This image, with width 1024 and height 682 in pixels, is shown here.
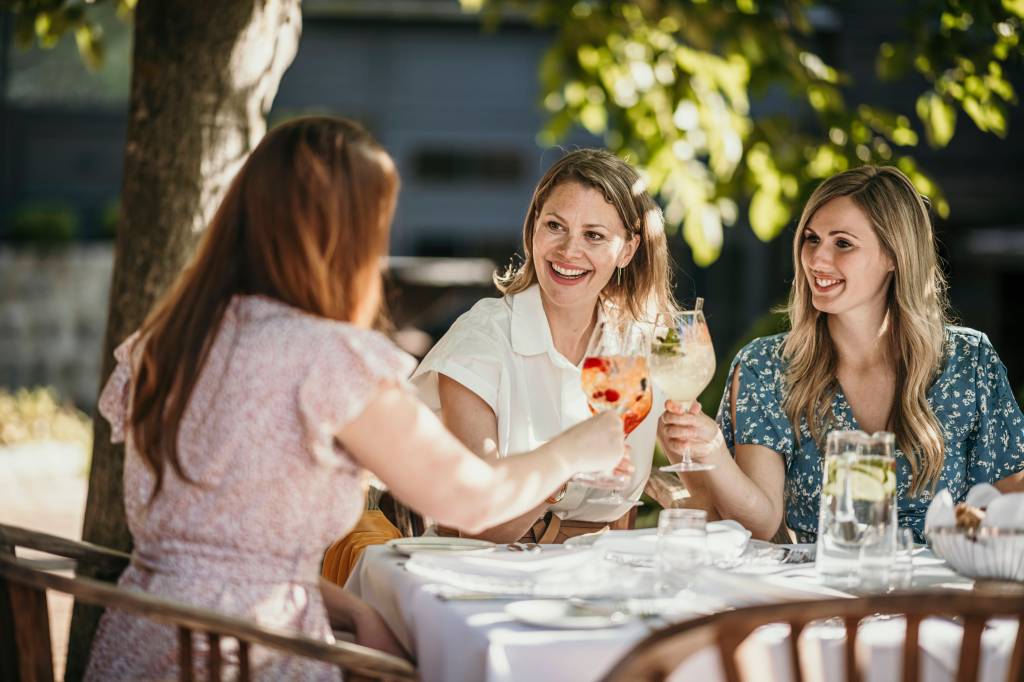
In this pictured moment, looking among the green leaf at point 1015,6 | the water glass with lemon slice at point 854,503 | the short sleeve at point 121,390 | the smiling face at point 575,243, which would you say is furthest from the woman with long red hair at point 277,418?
the green leaf at point 1015,6

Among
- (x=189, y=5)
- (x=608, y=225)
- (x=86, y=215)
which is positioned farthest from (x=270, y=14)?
(x=86, y=215)

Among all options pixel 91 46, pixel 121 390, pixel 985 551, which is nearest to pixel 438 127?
pixel 91 46

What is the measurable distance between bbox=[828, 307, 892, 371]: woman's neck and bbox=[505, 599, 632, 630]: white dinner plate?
4.80 feet

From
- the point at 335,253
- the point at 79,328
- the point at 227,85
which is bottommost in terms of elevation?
the point at 79,328

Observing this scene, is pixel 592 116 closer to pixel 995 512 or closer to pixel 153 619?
pixel 995 512

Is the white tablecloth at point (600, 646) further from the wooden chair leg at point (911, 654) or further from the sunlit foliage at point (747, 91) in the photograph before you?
the sunlit foliage at point (747, 91)

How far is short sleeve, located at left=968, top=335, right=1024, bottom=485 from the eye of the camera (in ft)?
9.96

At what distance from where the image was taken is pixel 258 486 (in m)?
1.88

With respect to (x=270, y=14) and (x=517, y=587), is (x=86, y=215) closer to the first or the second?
(x=270, y=14)

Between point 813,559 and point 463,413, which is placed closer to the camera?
point 813,559

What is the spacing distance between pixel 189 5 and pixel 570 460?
2.20 m

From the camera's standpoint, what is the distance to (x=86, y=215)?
13.2 meters

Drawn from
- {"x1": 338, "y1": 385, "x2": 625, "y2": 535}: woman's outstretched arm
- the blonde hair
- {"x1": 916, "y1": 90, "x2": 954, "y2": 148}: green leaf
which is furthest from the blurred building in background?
{"x1": 338, "y1": 385, "x2": 625, "y2": 535}: woman's outstretched arm

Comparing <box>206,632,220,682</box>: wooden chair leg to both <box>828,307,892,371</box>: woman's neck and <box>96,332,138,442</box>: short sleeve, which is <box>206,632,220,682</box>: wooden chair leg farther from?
<box>828,307,892,371</box>: woman's neck
